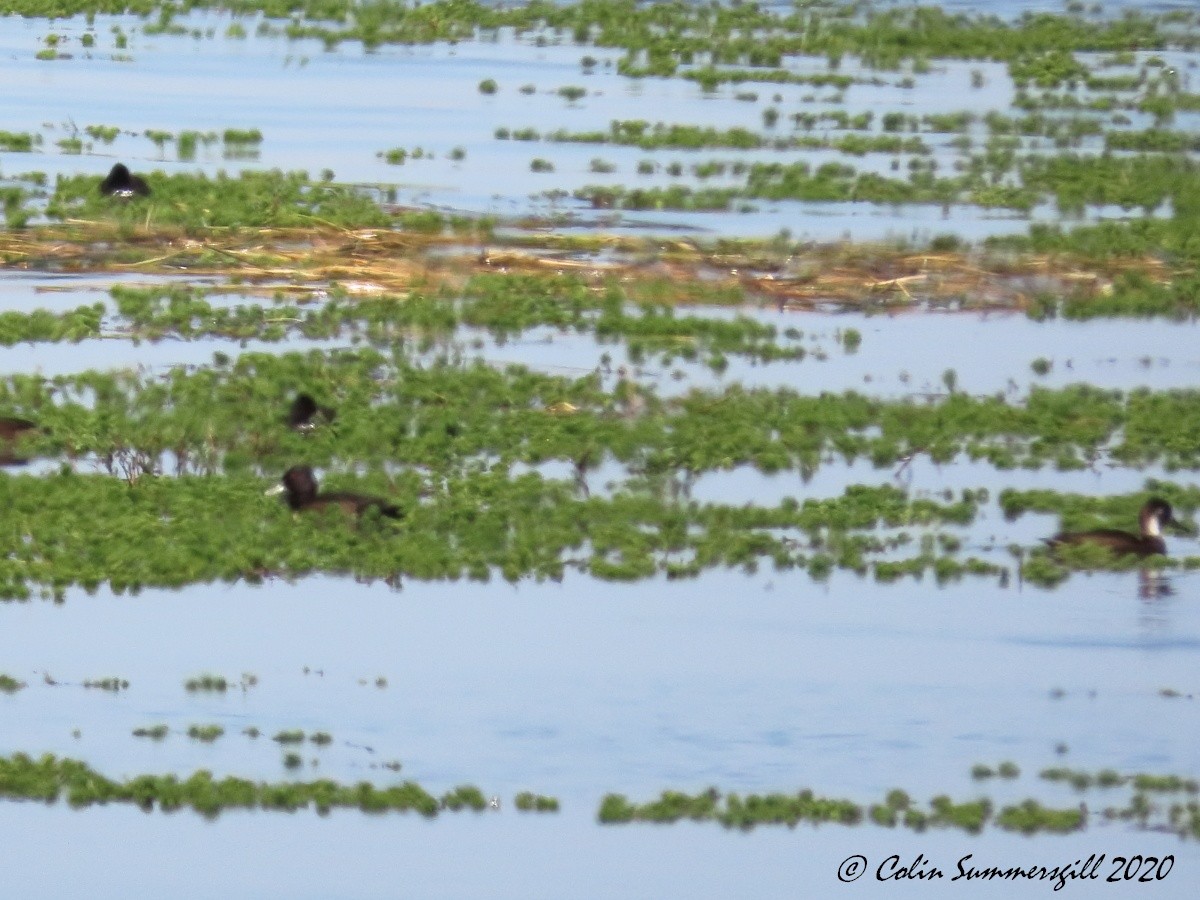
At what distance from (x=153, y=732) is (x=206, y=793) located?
0.68 m

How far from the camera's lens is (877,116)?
25.2 m

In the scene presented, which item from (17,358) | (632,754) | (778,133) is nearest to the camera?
(632,754)

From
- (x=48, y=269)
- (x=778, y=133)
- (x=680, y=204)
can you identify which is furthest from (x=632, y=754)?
(x=778, y=133)

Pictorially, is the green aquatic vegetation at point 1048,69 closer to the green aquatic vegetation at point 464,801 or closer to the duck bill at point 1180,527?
the duck bill at point 1180,527

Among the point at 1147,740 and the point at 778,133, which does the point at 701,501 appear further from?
the point at 778,133

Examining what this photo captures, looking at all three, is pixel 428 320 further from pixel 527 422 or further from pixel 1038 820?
pixel 1038 820

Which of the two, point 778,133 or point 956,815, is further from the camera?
point 778,133

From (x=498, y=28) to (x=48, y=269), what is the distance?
14449mm

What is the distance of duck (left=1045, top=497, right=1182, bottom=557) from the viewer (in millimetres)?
12359

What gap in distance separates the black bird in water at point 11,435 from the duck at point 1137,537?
4548 millimetres

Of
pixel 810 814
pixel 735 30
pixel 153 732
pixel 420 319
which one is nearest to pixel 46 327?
pixel 420 319

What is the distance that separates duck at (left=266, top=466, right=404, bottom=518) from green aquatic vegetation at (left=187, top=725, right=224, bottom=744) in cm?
219

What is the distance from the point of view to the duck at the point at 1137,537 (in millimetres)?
12359

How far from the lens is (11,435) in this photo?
12.9 m
